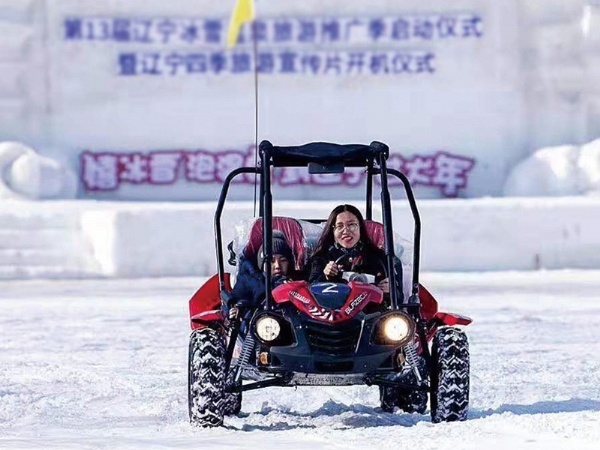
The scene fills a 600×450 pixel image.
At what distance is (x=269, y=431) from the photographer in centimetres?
664

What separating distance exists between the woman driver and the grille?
0.76 meters

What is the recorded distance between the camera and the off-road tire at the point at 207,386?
6.56 meters

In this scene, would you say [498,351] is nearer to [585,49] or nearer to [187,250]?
[187,250]

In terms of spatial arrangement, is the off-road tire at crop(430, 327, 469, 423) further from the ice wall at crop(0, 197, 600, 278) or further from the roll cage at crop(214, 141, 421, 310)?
the ice wall at crop(0, 197, 600, 278)

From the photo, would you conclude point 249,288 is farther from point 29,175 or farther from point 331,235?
point 29,175

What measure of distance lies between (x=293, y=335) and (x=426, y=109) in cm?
1505

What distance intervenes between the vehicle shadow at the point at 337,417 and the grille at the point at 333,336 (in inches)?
21.0

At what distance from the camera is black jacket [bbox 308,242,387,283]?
7242 millimetres

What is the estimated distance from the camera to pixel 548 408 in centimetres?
756

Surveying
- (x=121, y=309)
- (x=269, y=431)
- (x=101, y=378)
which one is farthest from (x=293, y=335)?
(x=121, y=309)

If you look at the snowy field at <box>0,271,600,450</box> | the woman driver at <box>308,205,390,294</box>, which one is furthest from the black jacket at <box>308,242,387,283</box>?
the snowy field at <box>0,271,600,450</box>

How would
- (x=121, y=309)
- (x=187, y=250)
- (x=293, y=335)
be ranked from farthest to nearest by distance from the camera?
(x=187, y=250) → (x=121, y=309) → (x=293, y=335)

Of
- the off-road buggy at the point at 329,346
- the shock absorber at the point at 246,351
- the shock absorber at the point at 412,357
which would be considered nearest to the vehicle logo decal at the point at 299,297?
the off-road buggy at the point at 329,346

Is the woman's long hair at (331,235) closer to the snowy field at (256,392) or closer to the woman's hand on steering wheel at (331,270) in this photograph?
the woman's hand on steering wheel at (331,270)
